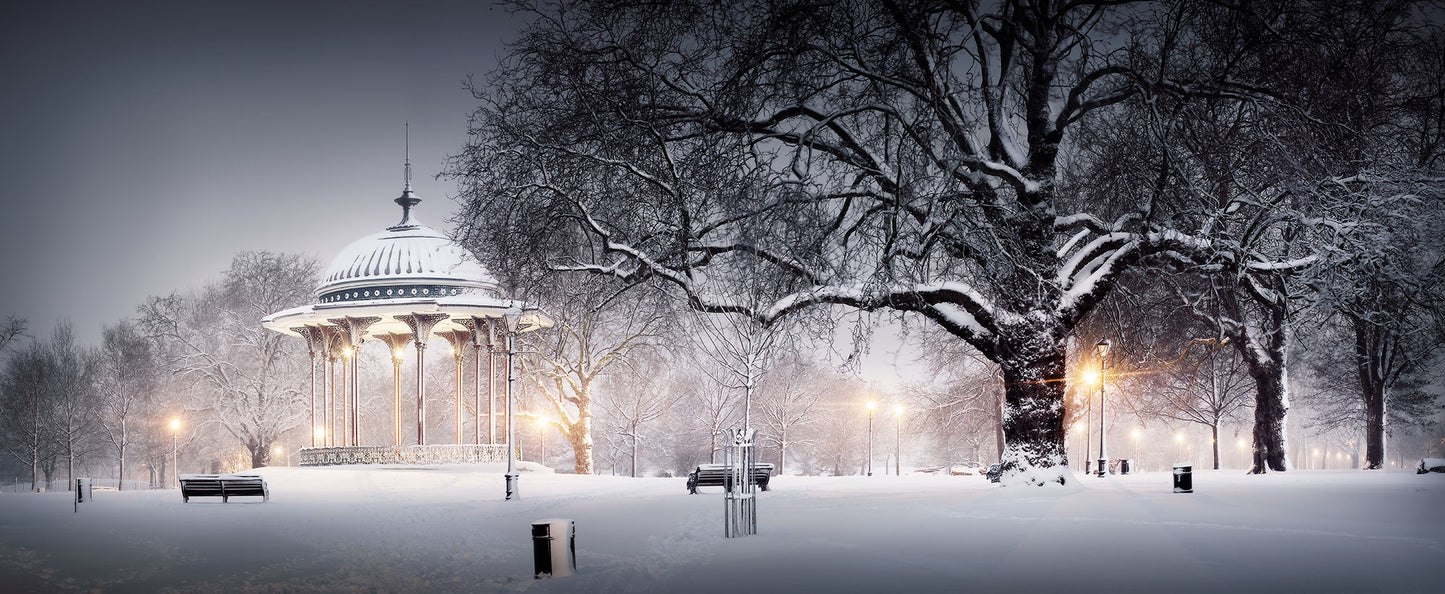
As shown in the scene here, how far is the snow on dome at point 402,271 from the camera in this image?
116 ft

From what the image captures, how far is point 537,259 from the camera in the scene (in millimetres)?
21969

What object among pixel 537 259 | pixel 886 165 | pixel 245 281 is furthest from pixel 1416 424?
pixel 245 281

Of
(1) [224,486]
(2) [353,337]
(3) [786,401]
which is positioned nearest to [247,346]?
(2) [353,337]

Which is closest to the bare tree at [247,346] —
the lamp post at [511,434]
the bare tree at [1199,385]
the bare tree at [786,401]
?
the bare tree at [786,401]

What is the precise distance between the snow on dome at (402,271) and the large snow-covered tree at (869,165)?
1475 cm

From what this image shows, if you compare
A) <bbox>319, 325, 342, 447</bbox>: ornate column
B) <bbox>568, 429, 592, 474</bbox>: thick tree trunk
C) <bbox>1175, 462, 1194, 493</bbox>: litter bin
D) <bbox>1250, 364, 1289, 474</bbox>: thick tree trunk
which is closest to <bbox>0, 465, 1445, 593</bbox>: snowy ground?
<bbox>1175, 462, 1194, 493</bbox>: litter bin

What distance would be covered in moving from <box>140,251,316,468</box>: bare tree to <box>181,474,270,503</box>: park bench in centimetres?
2527

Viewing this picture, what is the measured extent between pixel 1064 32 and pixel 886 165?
395cm

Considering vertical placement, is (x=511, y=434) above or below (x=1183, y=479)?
above

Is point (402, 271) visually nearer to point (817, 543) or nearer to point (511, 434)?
point (511, 434)

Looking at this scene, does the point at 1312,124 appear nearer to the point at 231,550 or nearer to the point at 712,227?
the point at 712,227

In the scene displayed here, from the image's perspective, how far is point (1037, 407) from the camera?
63.9ft

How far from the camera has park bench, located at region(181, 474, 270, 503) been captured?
2481 cm

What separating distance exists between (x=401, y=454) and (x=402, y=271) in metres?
6.06
